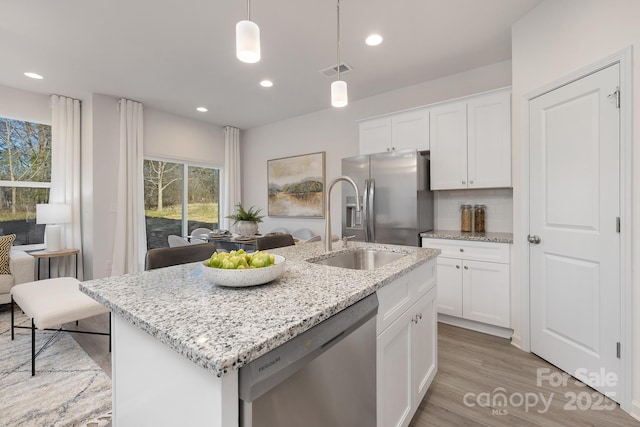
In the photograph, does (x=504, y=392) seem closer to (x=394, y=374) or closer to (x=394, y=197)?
(x=394, y=374)

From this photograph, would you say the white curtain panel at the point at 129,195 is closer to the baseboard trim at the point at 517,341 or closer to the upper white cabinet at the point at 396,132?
the upper white cabinet at the point at 396,132

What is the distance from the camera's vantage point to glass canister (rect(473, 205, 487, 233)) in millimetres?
3121

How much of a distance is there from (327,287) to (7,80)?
15.8 feet

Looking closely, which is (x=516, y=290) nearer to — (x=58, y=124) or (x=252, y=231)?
(x=252, y=231)

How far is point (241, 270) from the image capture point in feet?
3.36

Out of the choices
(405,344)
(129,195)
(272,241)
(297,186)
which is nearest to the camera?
(405,344)

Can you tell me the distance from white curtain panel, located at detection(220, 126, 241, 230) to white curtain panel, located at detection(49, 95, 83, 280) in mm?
2135

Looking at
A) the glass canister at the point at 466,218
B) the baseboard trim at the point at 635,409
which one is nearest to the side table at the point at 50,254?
the glass canister at the point at 466,218

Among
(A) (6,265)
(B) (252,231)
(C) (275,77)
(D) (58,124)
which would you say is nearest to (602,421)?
(B) (252,231)

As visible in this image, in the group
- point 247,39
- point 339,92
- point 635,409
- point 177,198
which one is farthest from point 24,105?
point 635,409

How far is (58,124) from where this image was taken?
12.6 feet

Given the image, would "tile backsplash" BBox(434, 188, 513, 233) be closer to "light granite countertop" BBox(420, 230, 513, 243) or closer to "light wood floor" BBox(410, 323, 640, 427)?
"light granite countertop" BBox(420, 230, 513, 243)

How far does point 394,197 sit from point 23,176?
4.80 metres

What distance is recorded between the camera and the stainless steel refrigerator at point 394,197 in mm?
3012
